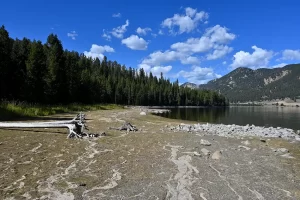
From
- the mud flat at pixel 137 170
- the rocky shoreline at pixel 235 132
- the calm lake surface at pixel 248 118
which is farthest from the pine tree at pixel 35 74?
the mud flat at pixel 137 170

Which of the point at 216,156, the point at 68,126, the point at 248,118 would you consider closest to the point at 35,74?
the point at 68,126

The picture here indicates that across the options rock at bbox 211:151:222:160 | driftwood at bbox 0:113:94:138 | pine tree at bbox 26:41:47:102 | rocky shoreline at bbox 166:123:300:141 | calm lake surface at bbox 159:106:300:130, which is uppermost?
pine tree at bbox 26:41:47:102

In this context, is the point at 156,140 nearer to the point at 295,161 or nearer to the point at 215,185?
the point at 295,161

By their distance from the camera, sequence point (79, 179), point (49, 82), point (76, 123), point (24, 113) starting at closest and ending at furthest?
point (79, 179) → point (76, 123) → point (24, 113) → point (49, 82)

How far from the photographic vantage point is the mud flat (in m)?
9.68

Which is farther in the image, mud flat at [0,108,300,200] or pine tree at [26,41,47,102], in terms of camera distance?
pine tree at [26,41,47,102]

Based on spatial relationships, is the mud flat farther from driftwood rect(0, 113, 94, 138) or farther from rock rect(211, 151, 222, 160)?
driftwood rect(0, 113, 94, 138)

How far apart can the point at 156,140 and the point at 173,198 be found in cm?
1204

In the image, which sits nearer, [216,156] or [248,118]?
[216,156]

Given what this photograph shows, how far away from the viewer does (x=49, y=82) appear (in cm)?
6862

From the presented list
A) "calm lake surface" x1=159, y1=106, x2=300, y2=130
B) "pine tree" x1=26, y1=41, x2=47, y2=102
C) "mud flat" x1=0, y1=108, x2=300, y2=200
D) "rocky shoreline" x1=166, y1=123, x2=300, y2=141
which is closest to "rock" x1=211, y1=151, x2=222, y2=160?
"mud flat" x1=0, y1=108, x2=300, y2=200

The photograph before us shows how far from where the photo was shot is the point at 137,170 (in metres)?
12.6

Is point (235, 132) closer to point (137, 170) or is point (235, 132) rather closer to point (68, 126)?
point (68, 126)

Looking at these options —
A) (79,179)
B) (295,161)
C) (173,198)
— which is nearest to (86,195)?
(79,179)
